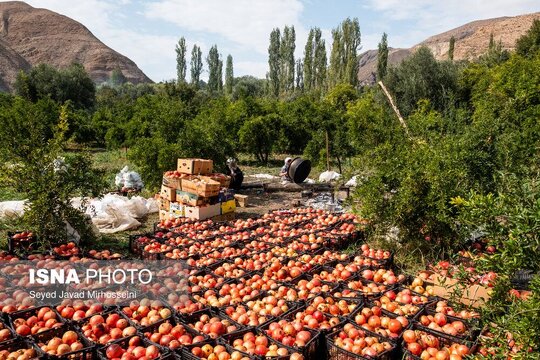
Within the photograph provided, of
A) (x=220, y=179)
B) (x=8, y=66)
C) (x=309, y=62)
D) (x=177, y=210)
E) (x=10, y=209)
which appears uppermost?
(x=8, y=66)

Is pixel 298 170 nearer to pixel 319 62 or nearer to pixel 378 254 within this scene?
pixel 378 254

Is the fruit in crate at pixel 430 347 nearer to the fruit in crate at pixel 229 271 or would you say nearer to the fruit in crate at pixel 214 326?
the fruit in crate at pixel 214 326

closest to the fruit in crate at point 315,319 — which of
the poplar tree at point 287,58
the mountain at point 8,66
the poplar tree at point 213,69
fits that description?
the poplar tree at point 287,58

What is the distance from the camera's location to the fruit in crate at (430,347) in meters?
3.72

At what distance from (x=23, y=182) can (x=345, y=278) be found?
17.1 feet

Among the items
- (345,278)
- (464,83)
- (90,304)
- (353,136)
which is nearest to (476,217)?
(345,278)

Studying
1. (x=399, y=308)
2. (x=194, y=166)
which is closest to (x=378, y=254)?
(x=399, y=308)

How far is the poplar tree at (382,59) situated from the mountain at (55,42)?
103m

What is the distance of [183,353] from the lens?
372cm

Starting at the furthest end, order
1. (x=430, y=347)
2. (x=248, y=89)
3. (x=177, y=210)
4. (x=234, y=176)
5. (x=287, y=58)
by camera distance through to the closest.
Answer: (x=248, y=89), (x=287, y=58), (x=234, y=176), (x=177, y=210), (x=430, y=347)

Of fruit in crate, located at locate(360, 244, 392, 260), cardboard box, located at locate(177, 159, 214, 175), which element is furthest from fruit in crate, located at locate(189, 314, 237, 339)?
cardboard box, located at locate(177, 159, 214, 175)

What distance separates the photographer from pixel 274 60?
55219mm

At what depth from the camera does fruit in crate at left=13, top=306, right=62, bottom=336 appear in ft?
13.4

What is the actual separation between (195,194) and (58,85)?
150 feet
